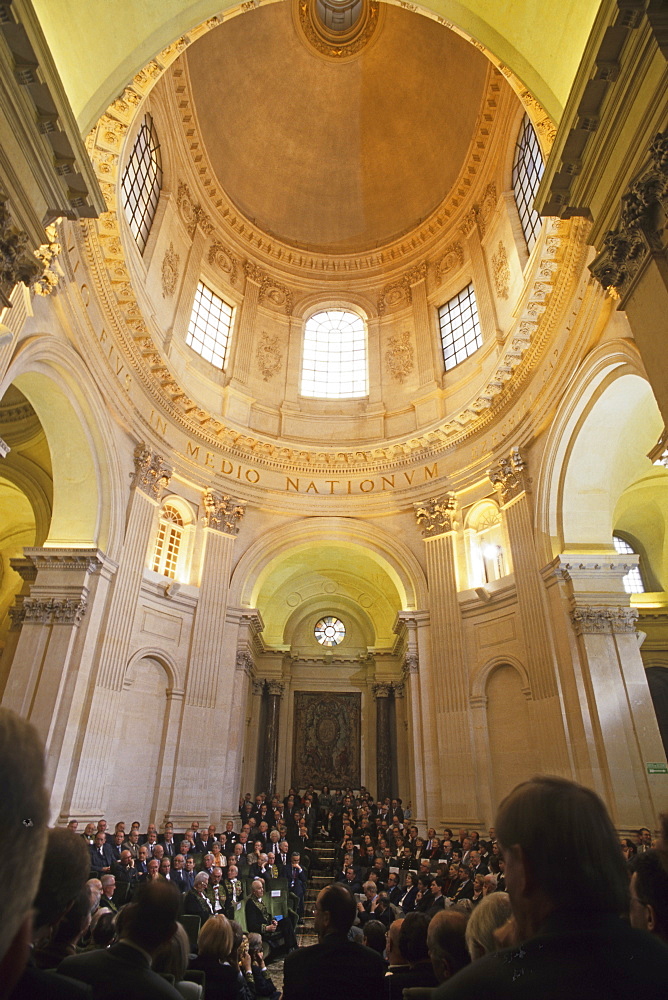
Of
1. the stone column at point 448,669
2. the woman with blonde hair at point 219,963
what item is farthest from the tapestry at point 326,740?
the woman with blonde hair at point 219,963

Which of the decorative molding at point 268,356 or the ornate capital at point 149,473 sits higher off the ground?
the decorative molding at point 268,356

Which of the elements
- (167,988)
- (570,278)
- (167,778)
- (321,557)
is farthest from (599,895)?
(321,557)

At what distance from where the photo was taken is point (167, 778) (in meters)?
13.8

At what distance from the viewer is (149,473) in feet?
48.7

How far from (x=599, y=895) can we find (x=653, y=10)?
7238mm

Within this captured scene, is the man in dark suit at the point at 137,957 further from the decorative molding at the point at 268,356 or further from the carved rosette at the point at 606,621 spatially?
the decorative molding at the point at 268,356

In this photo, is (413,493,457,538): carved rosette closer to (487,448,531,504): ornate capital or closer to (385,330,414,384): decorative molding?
(487,448,531,504): ornate capital

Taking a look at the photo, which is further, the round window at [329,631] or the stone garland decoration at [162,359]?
the round window at [329,631]

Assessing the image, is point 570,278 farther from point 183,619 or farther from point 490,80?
point 183,619

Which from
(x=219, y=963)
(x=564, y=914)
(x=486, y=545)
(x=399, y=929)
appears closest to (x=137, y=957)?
(x=564, y=914)

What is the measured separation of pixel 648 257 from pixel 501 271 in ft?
40.7

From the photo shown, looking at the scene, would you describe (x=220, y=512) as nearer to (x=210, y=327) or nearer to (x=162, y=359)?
(x=162, y=359)

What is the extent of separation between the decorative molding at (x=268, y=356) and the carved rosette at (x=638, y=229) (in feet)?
49.0

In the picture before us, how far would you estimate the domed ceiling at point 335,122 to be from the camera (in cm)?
2088
